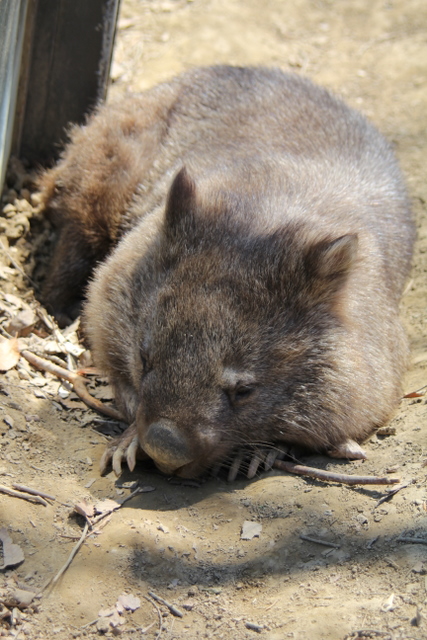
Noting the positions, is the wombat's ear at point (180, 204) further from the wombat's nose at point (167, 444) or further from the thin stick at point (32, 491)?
the thin stick at point (32, 491)

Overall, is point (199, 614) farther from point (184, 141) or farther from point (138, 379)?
point (184, 141)

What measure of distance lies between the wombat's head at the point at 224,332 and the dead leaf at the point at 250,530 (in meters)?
0.36

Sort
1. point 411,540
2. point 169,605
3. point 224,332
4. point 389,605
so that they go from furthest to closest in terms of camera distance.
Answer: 1. point 224,332
2. point 411,540
3. point 169,605
4. point 389,605

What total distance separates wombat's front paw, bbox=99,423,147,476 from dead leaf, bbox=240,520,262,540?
0.64m

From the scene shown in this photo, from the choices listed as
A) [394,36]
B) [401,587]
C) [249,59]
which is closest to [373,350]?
[401,587]

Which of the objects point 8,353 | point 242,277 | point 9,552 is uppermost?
point 242,277

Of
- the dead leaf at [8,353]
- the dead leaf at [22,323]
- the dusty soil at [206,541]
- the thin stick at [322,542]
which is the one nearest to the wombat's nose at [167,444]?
the dusty soil at [206,541]

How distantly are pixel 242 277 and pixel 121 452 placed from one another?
100 centimetres

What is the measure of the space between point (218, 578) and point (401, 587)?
66 centimetres

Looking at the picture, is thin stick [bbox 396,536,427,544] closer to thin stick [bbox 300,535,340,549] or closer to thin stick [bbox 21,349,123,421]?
thin stick [bbox 300,535,340,549]

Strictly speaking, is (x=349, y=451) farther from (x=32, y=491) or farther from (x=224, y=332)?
(x=32, y=491)

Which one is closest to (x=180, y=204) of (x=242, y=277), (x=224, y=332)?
Result: (x=242, y=277)

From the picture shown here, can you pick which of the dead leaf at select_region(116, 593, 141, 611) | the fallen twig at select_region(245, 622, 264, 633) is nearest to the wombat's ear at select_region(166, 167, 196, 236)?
the dead leaf at select_region(116, 593, 141, 611)

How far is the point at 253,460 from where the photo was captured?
3449 millimetres
